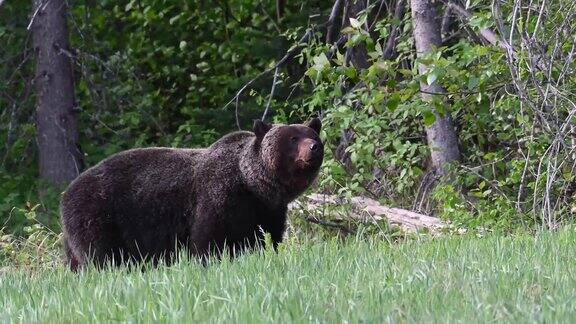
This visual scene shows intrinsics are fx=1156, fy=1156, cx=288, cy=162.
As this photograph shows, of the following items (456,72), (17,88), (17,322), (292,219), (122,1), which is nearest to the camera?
(17,322)

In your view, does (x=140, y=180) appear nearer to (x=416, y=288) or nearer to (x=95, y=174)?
(x=95, y=174)

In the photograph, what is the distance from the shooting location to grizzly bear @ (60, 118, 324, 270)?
8617 mm

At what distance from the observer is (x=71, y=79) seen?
50.0ft

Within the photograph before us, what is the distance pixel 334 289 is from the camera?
5.77 meters

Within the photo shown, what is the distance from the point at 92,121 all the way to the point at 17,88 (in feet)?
3.93

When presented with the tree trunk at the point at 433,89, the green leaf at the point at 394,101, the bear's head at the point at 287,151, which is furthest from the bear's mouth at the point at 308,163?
the tree trunk at the point at 433,89

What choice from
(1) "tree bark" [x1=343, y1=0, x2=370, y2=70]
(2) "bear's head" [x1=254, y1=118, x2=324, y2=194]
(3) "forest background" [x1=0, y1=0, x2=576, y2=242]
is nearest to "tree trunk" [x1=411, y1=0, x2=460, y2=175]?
(3) "forest background" [x1=0, y1=0, x2=576, y2=242]

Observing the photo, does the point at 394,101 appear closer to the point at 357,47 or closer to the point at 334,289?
the point at 357,47

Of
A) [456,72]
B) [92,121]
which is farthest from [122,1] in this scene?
[456,72]

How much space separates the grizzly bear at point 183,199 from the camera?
28.3 ft

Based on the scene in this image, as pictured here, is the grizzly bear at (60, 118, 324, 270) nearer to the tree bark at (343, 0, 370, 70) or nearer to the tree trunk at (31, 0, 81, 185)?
the tree bark at (343, 0, 370, 70)

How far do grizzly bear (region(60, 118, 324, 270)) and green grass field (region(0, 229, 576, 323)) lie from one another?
1.15 metres

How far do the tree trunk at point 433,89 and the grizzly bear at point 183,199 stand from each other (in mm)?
2837

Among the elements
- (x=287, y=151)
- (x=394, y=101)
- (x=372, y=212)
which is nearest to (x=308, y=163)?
(x=287, y=151)
